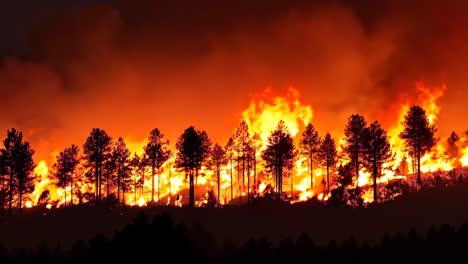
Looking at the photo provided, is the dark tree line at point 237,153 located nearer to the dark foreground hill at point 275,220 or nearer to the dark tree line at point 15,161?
the dark tree line at point 15,161

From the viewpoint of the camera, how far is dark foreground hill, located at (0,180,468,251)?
56.9 meters

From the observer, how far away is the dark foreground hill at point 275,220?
56.9 m

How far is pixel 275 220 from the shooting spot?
63000 millimetres

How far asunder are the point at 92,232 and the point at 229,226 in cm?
1496

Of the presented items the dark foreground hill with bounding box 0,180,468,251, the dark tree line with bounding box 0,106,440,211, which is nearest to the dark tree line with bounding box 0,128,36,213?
the dark tree line with bounding box 0,106,440,211

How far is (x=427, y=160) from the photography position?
88.3 meters

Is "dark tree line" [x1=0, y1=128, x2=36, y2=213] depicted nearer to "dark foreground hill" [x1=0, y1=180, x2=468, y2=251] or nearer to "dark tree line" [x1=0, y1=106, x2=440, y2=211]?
"dark tree line" [x1=0, y1=106, x2=440, y2=211]

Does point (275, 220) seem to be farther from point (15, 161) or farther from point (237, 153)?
point (15, 161)

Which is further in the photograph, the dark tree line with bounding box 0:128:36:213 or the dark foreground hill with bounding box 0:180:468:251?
the dark tree line with bounding box 0:128:36:213

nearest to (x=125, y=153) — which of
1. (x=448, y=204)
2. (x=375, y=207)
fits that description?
(x=375, y=207)

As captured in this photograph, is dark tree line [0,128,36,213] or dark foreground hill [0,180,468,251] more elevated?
dark tree line [0,128,36,213]

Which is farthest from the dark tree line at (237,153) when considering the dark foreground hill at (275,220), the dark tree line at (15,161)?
the dark foreground hill at (275,220)

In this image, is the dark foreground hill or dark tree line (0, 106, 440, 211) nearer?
the dark foreground hill

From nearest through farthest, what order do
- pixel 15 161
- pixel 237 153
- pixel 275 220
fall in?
pixel 275 220 < pixel 15 161 < pixel 237 153
